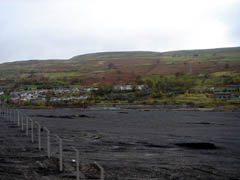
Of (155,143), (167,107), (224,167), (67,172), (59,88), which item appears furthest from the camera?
(59,88)

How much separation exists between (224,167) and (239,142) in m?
9.22

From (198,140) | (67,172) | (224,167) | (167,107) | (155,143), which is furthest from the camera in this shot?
(167,107)

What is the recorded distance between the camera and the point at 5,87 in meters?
84.1

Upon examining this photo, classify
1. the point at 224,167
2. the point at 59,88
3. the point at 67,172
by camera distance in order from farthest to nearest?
the point at 59,88
the point at 224,167
the point at 67,172

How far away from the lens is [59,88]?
79188 mm

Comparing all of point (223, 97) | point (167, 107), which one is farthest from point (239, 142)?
point (223, 97)

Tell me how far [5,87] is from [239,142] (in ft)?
240

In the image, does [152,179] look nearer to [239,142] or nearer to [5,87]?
[239,142]

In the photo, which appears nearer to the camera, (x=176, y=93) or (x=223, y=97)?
(x=223, y=97)

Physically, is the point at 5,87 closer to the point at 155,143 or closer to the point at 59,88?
the point at 59,88

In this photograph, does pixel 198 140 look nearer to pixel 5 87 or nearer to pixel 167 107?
pixel 167 107

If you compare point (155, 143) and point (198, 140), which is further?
point (198, 140)

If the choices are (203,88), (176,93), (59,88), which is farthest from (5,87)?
(203,88)

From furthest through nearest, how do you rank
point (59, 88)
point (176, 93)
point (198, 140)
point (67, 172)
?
point (59, 88), point (176, 93), point (198, 140), point (67, 172)
